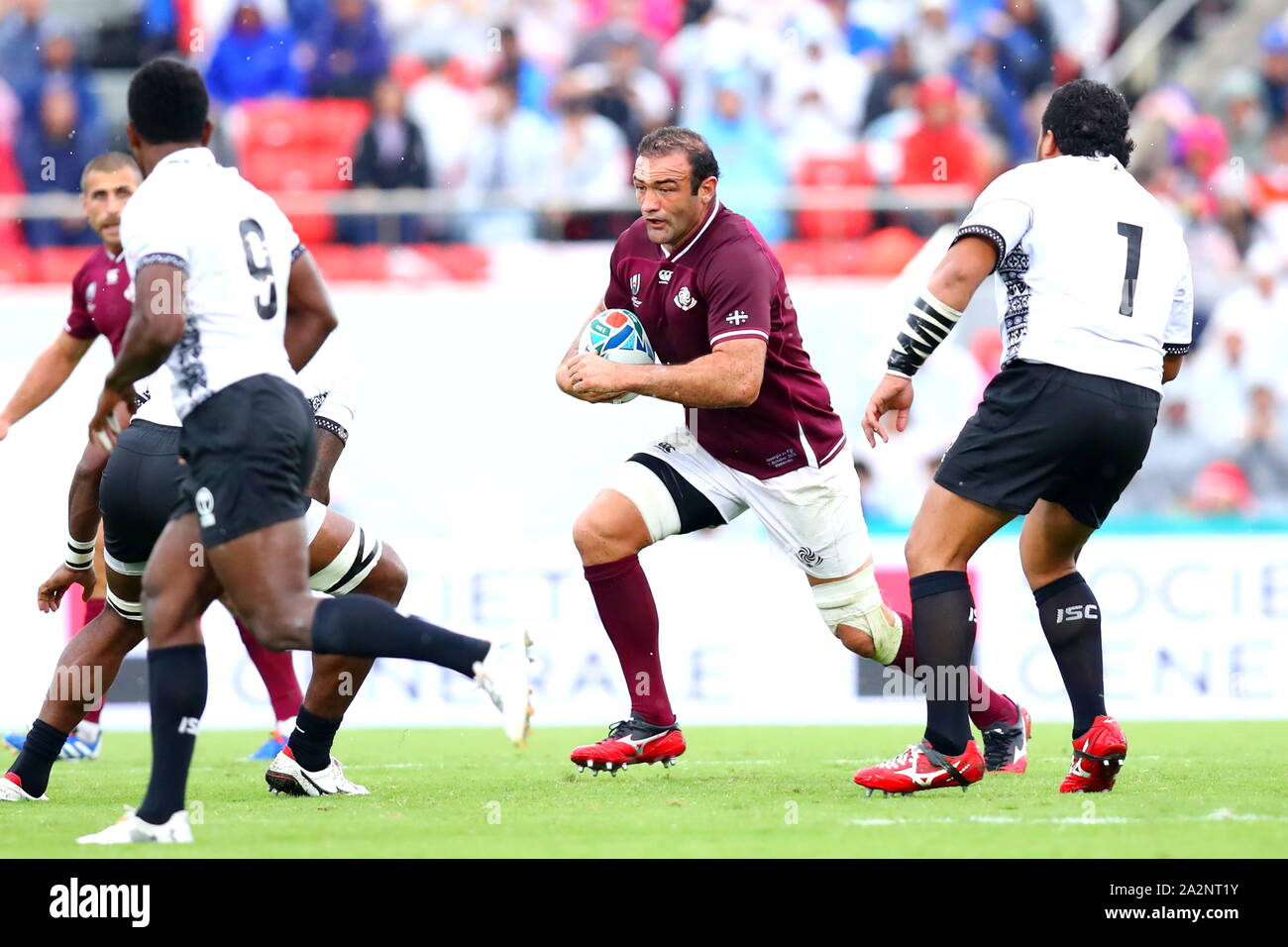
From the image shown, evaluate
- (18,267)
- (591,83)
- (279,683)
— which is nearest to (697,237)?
(279,683)

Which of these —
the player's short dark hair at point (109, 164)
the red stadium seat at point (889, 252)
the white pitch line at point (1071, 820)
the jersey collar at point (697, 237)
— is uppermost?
the red stadium seat at point (889, 252)

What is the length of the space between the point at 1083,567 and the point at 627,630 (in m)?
4.85

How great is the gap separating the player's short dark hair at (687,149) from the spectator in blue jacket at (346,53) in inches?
352

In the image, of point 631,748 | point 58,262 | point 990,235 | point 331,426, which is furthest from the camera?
point 58,262

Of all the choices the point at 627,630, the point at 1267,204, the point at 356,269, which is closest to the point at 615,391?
the point at 627,630

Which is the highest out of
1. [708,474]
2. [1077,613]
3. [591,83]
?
[591,83]

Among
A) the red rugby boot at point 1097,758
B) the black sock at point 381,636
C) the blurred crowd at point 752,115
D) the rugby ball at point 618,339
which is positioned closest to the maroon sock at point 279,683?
the rugby ball at point 618,339

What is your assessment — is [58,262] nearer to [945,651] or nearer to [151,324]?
[151,324]

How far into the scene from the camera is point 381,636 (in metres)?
5.15

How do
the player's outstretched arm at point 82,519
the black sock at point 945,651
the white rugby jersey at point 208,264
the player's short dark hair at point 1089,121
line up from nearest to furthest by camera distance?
the white rugby jersey at point 208,264, the black sock at point 945,651, the player's short dark hair at point 1089,121, the player's outstretched arm at point 82,519

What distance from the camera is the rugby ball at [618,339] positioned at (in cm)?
711

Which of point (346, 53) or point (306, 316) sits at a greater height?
point (346, 53)

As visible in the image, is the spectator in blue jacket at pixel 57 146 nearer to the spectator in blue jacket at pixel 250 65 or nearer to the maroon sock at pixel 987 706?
the spectator in blue jacket at pixel 250 65

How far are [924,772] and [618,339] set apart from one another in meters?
2.09
